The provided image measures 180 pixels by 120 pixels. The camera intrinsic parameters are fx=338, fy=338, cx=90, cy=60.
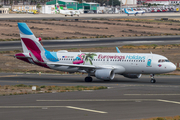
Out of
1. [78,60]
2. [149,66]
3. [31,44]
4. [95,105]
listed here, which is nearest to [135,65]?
[149,66]

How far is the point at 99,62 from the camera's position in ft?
170

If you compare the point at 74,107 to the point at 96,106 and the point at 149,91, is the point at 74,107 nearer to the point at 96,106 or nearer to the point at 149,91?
the point at 96,106

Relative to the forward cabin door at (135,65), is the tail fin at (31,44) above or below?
above

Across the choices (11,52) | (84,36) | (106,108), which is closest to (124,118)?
(106,108)

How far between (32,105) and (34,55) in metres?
25.6

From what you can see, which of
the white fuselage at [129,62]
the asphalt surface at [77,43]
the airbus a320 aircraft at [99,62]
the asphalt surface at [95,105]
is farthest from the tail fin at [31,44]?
the asphalt surface at [77,43]

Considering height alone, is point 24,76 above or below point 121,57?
below

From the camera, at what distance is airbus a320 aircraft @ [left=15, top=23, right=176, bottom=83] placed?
49.0 meters

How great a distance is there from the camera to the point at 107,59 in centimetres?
5162

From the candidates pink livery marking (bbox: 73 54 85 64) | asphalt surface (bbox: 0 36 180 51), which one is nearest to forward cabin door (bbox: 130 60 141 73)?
pink livery marking (bbox: 73 54 85 64)

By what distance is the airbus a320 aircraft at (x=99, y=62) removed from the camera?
49.0m

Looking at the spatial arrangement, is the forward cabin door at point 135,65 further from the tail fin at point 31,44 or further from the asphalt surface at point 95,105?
the tail fin at point 31,44

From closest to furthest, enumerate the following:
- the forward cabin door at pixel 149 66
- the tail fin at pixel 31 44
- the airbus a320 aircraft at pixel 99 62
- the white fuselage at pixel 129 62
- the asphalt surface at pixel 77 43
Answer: the white fuselage at pixel 129 62 → the forward cabin door at pixel 149 66 → the airbus a320 aircraft at pixel 99 62 → the tail fin at pixel 31 44 → the asphalt surface at pixel 77 43

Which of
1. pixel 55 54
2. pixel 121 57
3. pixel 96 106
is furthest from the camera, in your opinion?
pixel 55 54
